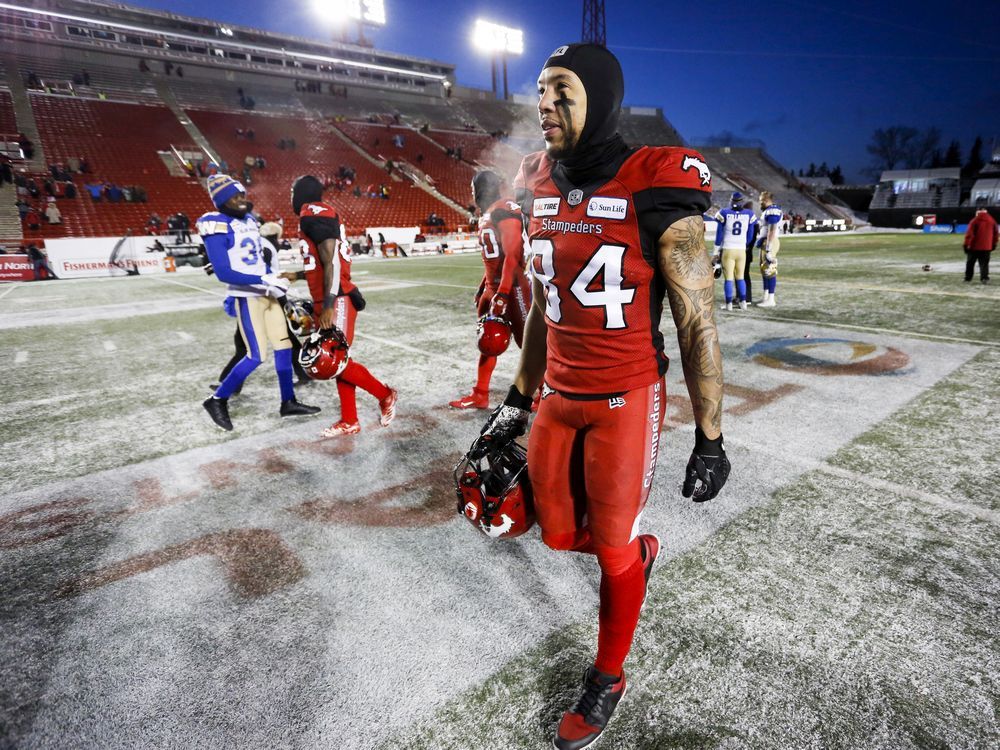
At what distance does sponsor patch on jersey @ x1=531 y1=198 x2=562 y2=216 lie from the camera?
1.89 metres

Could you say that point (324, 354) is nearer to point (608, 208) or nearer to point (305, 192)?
point (305, 192)

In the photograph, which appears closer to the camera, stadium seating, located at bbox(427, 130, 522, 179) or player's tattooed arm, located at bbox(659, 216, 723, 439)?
player's tattooed arm, located at bbox(659, 216, 723, 439)

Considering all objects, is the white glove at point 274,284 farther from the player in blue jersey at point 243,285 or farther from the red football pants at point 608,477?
the red football pants at point 608,477

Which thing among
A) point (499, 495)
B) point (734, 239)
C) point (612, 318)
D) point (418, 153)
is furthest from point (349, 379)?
point (418, 153)

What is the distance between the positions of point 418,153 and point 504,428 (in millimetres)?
44744

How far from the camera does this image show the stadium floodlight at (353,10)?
165ft

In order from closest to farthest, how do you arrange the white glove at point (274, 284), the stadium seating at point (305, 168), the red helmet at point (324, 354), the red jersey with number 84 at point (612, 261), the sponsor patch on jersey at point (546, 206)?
1. the red jersey with number 84 at point (612, 261)
2. the sponsor patch on jersey at point (546, 206)
3. the red helmet at point (324, 354)
4. the white glove at point (274, 284)
5. the stadium seating at point (305, 168)

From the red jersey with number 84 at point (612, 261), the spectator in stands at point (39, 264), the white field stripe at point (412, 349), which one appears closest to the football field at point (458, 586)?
the red jersey with number 84 at point (612, 261)

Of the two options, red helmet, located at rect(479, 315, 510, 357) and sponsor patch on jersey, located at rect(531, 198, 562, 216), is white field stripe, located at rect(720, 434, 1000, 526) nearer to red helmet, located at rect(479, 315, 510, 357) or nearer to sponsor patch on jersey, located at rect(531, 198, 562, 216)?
red helmet, located at rect(479, 315, 510, 357)

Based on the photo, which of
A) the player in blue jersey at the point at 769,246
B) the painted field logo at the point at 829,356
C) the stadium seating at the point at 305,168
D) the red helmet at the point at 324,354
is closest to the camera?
the red helmet at the point at 324,354

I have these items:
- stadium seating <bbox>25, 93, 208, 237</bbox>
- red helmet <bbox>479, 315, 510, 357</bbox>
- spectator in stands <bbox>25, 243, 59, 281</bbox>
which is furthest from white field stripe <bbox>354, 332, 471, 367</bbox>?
stadium seating <bbox>25, 93, 208, 237</bbox>

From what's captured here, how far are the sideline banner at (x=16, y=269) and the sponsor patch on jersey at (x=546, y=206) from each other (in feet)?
87.1

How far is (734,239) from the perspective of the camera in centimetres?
919

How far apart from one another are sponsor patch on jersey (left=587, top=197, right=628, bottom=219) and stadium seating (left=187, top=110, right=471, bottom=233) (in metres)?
30.3
